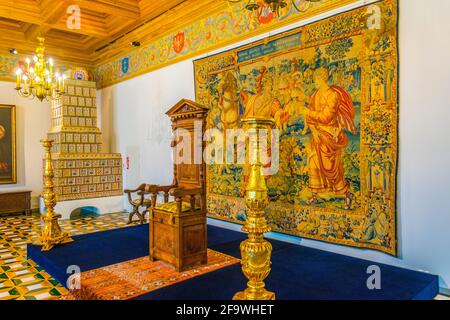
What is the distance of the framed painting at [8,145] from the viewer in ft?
25.0

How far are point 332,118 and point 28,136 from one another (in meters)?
7.39

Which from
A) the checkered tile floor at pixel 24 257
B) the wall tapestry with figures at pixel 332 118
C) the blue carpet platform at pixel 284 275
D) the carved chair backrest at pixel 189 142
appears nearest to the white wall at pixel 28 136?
the checkered tile floor at pixel 24 257

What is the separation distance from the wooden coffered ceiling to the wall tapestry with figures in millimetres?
1710

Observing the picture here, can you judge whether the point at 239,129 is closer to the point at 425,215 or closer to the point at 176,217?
the point at 176,217

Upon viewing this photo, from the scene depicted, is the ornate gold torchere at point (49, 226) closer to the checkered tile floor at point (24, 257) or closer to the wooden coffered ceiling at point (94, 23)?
the checkered tile floor at point (24, 257)

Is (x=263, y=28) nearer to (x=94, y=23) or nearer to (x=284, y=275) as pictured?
(x=284, y=275)

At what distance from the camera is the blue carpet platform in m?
2.79

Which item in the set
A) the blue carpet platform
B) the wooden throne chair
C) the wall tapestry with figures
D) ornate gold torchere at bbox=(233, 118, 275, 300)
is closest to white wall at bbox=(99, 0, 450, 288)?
the wall tapestry with figures

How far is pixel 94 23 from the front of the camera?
688 cm

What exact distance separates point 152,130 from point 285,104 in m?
3.49

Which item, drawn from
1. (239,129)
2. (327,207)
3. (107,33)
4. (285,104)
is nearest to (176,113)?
(239,129)

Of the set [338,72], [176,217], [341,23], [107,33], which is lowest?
[176,217]

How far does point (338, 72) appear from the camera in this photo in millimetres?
3793

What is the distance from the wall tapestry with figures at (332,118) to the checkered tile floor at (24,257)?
2624 millimetres
